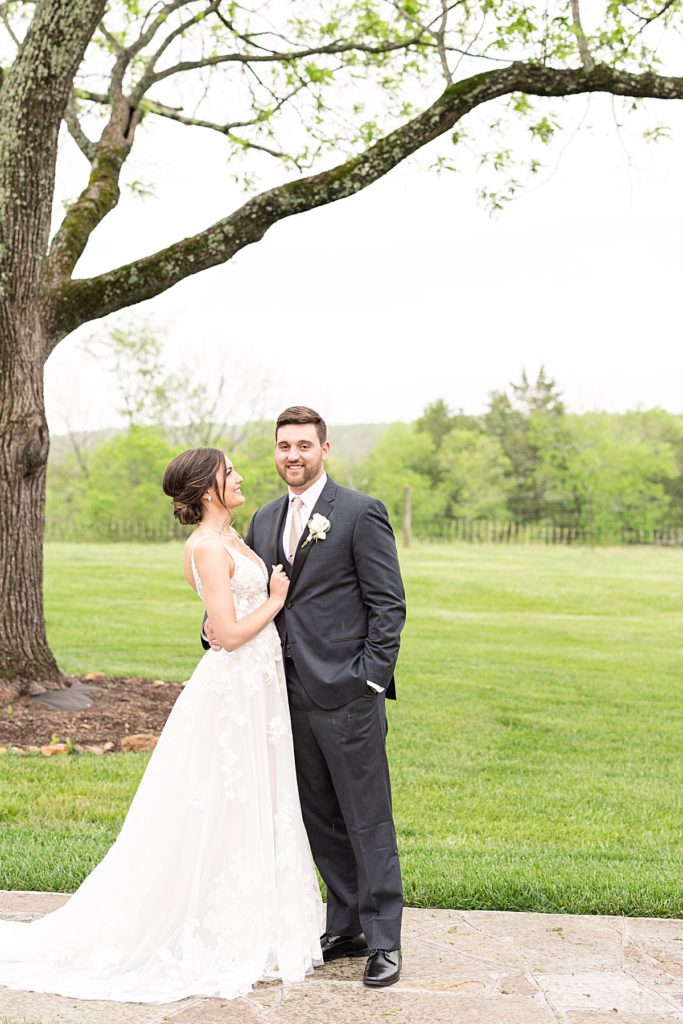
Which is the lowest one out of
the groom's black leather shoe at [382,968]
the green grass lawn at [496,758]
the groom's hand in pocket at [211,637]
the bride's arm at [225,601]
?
the green grass lawn at [496,758]

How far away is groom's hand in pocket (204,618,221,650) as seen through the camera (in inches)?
179

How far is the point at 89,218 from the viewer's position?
10492mm

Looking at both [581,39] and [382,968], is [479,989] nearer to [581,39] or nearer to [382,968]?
[382,968]

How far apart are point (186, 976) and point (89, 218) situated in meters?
7.92

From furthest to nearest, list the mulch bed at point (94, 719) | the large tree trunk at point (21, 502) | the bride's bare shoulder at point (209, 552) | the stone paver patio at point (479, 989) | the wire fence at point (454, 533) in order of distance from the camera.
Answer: the wire fence at point (454, 533) → the large tree trunk at point (21, 502) → the mulch bed at point (94, 719) → the bride's bare shoulder at point (209, 552) → the stone paver patio at point (479, 989)

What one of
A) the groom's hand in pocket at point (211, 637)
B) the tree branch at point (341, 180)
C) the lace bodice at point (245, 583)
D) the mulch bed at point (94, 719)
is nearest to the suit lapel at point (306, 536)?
the lace bodice at point (245, 583)

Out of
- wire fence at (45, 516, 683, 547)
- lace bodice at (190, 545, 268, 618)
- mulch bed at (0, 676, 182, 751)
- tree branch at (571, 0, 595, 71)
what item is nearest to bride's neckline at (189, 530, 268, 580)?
lace bodice at (190, 545, 268, 618)

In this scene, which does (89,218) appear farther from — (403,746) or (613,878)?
(613,878)

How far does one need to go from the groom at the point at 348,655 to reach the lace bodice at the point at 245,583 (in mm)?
123

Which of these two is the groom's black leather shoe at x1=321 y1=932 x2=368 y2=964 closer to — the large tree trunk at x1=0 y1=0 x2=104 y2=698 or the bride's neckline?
the bride's neckline

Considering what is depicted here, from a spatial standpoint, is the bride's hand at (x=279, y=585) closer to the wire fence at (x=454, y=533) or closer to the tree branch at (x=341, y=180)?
the tree branch at (x=341, y=180)

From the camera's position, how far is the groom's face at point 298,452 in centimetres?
438

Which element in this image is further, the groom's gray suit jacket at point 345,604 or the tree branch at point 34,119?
the tree branch at point 34,119

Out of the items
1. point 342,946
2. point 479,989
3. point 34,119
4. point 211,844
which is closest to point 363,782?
point 211,844
